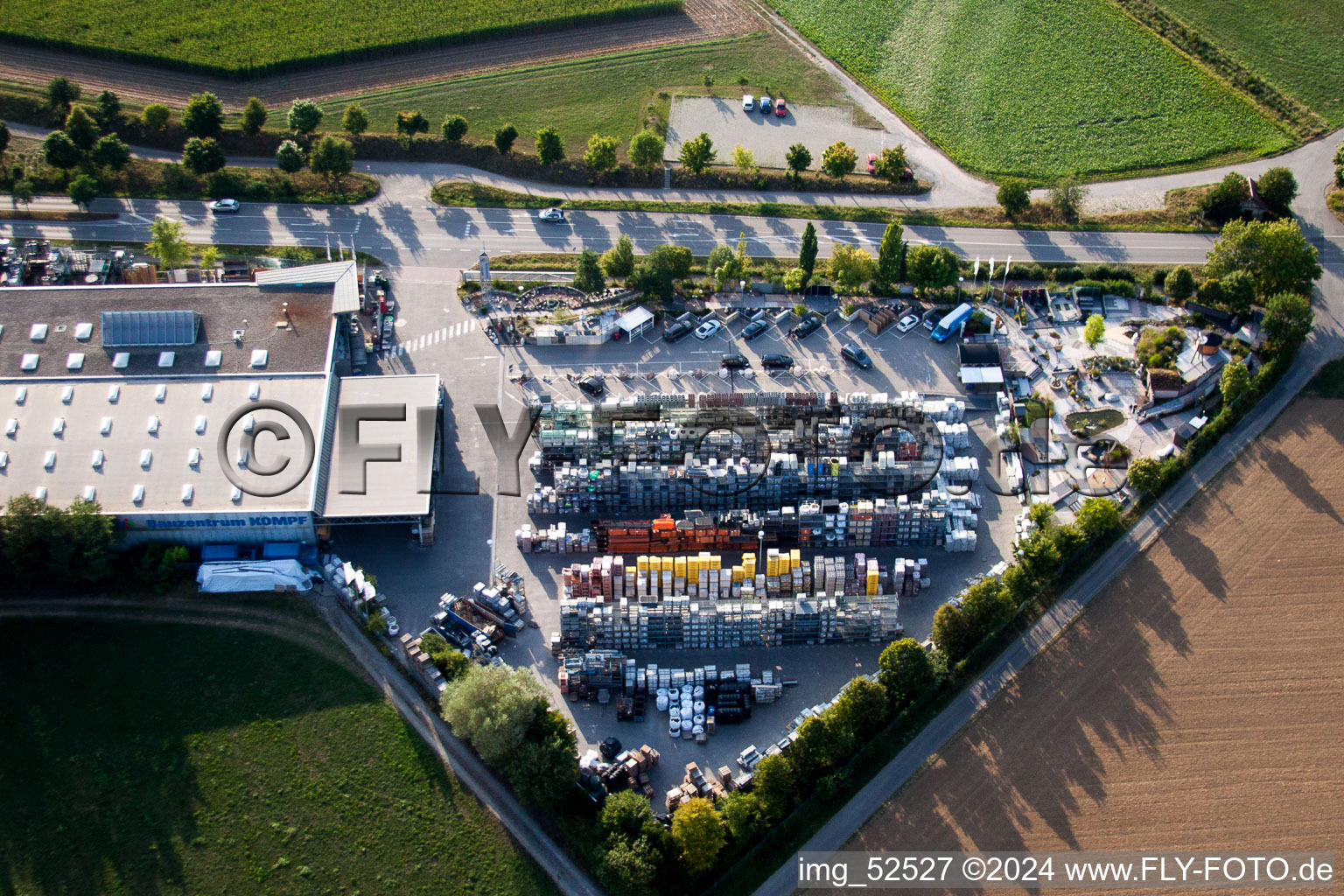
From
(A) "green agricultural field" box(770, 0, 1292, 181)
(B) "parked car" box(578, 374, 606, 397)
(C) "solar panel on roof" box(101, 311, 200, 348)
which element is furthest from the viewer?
(A) "green agricultural field" box(770, 0, 1292, 181)

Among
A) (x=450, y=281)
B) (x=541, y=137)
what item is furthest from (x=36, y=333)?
(x=541, y=137)

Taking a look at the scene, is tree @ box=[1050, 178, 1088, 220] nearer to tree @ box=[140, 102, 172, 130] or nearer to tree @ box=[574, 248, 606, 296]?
tree @ box=[574, 248, 606, 296]

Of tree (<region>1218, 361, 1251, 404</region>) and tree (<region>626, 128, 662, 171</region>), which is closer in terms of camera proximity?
tree (<region>1218, 361, 1251, 404</region>)

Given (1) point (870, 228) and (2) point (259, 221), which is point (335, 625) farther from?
(1) point (870, 228)

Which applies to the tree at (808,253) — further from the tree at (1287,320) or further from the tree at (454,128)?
the tree at (1287,320)

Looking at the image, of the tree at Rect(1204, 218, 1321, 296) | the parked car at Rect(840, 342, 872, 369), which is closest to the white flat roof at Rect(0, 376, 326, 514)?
the parked car at Rect(840, 342, 872, 369)
